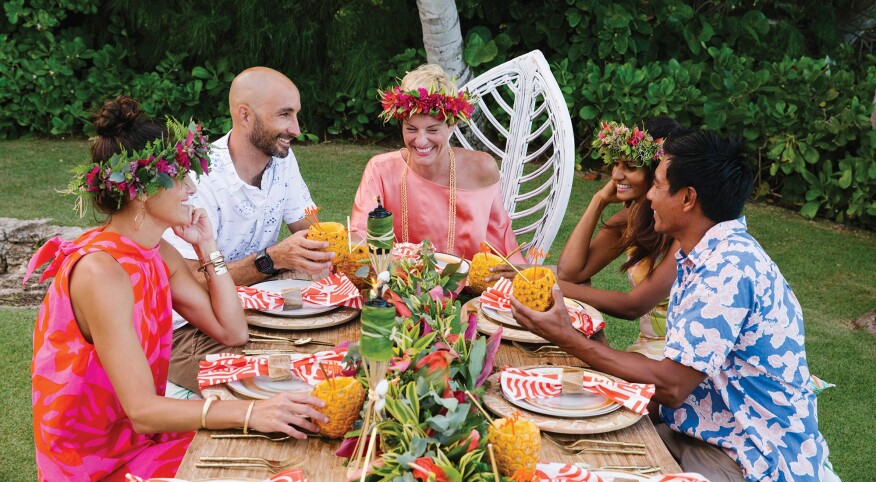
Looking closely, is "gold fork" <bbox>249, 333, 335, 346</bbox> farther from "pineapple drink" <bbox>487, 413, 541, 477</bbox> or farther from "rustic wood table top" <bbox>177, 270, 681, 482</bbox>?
"pineapple drink" <bbox>487, 413, 541, 477</bbox>

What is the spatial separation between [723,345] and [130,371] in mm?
1560

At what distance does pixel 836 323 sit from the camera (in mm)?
5211

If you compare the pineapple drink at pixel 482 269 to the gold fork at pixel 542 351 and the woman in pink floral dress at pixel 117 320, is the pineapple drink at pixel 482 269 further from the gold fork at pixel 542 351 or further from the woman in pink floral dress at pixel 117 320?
the woman in pink floral dress at pixel 117 320

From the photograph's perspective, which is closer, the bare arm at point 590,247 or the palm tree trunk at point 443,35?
the bare arm at point 590,247

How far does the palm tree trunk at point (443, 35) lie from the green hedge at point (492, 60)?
1.32ft

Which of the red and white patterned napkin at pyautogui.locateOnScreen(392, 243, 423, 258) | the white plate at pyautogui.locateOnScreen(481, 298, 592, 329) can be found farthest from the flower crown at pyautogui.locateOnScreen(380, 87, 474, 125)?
the white plate at pyautogui.locateOnScreen(481, 298, 592, 329)

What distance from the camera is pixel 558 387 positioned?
2.18 m

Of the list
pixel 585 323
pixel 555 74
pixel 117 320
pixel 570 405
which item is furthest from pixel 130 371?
pixel 555 74

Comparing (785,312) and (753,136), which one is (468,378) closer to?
(785,312)

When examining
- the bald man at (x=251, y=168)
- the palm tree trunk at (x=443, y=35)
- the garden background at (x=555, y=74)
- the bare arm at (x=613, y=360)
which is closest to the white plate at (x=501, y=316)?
the bare arm at (x=613, y=360)

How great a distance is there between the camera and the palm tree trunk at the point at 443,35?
695 centimetres

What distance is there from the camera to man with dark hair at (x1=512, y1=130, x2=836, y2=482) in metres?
2.24

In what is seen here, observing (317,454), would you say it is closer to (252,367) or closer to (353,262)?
(252,367)

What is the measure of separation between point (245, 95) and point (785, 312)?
2.24 metres
